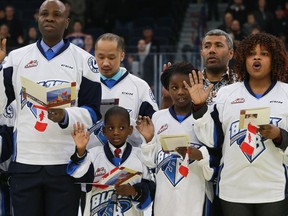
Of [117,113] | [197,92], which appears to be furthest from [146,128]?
[197,92]

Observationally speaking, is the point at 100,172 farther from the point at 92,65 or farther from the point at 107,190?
the point at 92,65

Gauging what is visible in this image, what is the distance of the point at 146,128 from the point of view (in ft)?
17.7

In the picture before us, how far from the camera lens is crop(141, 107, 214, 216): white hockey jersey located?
17.3ft

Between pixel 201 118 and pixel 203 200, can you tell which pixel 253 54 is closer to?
pixel 201 118

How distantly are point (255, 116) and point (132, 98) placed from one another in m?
1.41

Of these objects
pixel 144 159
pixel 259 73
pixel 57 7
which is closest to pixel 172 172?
pixel 144 159

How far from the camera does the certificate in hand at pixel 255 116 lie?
4.79m

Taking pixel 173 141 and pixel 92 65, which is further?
pixel 92 65

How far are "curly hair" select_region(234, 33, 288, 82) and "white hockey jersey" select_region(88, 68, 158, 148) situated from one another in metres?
0.99

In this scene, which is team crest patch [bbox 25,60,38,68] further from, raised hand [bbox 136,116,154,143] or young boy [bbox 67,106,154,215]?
raised hand [bbox 136,116,154,143]

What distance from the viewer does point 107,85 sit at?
6.01 meters

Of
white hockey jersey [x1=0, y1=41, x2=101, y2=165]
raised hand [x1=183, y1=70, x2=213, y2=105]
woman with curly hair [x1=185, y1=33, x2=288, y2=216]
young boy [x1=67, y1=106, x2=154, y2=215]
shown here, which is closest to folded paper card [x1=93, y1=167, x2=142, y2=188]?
young boy [x1=67, y1=106, x2=154, y2=215]

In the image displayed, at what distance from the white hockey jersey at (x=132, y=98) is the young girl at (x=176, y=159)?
1.41 feet

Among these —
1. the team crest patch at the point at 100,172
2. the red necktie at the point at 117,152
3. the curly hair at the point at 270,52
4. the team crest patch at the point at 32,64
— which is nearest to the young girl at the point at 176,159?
the red necktie at the point at 117,152
